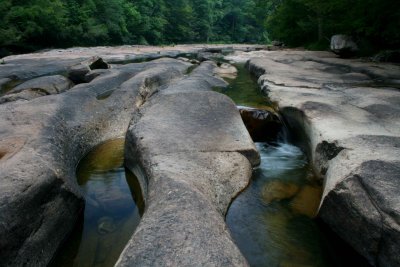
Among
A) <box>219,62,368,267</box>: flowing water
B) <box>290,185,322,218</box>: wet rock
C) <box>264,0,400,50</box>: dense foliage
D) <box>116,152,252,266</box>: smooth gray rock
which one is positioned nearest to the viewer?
<box>116,152,252,266</box>: smooth gray rock

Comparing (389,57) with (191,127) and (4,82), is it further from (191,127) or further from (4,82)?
(4,82)

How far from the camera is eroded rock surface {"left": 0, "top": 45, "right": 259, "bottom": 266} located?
3014 mm

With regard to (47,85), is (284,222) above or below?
above

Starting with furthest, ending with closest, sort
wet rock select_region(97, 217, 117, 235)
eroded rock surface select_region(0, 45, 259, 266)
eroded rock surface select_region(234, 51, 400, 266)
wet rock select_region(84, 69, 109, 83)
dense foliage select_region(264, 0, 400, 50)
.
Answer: dense foliage select_region(264, 0, 400, 50) → wet rock select_region(84, 69, 109, 83) → wet rock select_region(97, 217, 117, 235) → eroded rock surface select_region(234, 51, 400, 266) → eroded rock surface select_region(0, 45, 259, 266)

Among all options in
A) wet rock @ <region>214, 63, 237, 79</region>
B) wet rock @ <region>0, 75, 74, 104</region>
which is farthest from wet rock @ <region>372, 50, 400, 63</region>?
wet rock @ <region>0, 75, 74, 104</region>

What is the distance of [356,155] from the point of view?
13.5ft

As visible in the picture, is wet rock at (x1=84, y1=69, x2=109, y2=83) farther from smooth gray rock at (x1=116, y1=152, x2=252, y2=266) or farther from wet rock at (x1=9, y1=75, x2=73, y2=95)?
smooth gray rock at (x1=116, y1=152, x2=252, y2=266)

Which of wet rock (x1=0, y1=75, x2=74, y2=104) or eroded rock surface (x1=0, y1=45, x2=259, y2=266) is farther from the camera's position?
wet rock (x1=0, y1=75, x2=74, y2=104)

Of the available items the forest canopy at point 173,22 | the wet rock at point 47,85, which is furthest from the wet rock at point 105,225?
the forest canopy at point 173,22

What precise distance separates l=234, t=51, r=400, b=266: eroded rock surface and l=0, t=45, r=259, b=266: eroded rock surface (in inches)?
47.5

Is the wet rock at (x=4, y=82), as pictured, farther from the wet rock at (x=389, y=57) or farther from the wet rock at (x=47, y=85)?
the wet rock at (x=389, y=57)

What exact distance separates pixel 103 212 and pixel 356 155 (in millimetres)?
3240

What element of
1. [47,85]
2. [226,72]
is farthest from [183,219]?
Answer: [226,72]

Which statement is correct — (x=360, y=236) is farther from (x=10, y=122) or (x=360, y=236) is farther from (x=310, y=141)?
(x=10, y=122)
